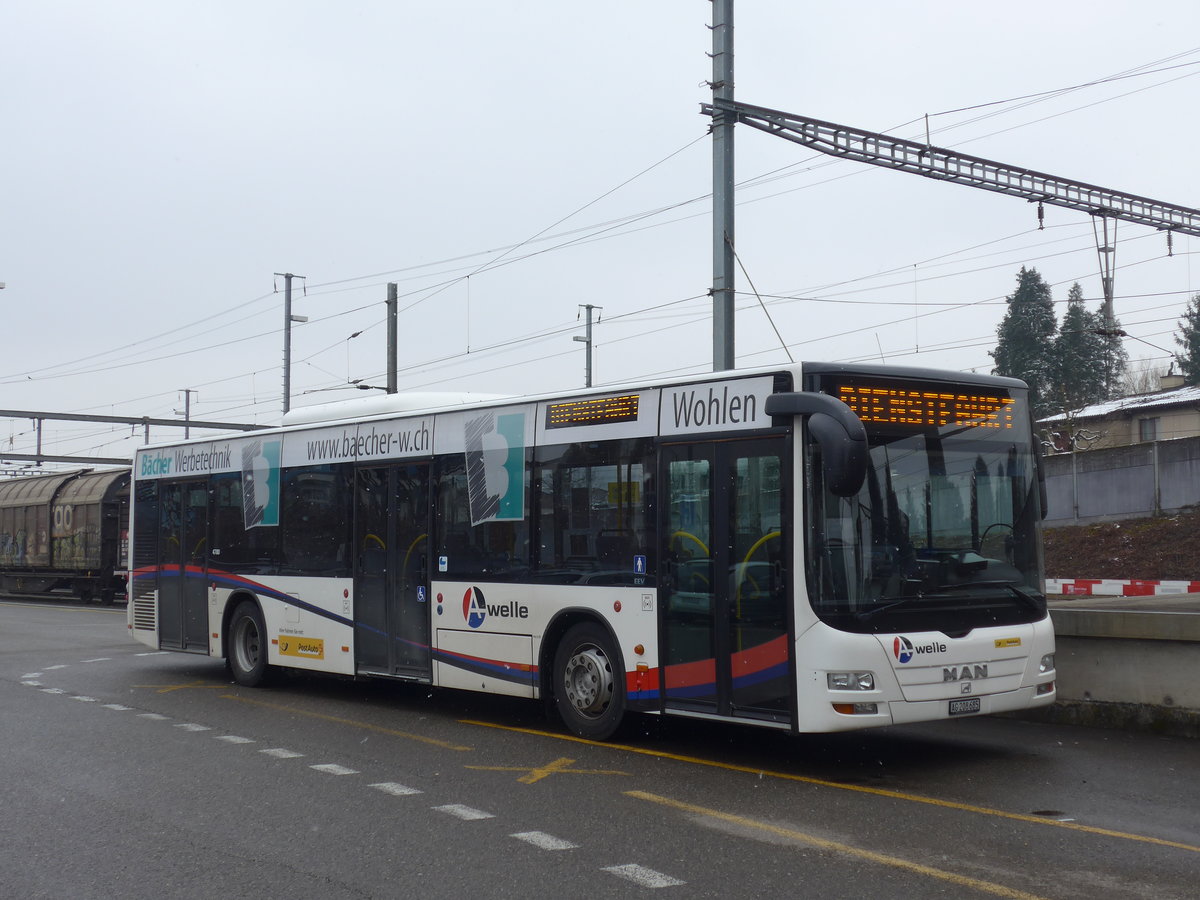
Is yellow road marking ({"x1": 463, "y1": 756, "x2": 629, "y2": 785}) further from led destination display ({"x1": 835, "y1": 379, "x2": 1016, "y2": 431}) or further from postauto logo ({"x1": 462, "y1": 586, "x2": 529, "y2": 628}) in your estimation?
led destination display ({"x1": 835, "y1": 379, "x2": 1016, "y2": 431})

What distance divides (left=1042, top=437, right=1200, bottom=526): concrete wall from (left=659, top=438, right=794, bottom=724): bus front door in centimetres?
3083

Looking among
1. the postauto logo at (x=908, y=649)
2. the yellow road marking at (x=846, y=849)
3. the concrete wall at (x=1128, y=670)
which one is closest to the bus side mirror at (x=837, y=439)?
the postauto logo at (x=908, y=649)

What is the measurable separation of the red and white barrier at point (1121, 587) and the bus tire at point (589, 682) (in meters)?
14.4

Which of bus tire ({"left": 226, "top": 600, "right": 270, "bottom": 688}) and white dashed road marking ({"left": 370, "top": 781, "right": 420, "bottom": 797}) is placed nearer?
white dashed road marking ({"left": 370, "top": 781, "right": 420, "bottom": 797})

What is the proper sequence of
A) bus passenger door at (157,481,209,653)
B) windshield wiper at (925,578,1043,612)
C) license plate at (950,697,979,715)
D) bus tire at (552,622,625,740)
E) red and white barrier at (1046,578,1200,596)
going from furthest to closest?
red and white barrier at (1046,578,1200,596)
bus passenger door at (157,481,209,653)
bus tire at (552,622,625,740)
windshield wiper at (925,578,1043,612)
license plate at (950,697,979,715)

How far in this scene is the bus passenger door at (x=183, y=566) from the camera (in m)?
15.5

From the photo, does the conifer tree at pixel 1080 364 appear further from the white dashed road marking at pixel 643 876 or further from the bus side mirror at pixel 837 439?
the white dashed road marking at pixel 643 876

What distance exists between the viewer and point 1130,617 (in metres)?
10.6

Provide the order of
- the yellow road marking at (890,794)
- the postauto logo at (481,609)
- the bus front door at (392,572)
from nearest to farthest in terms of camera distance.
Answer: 1. the yellow road marking at (890,794)
2. the postauto logo at (481,609)
3. the bus front door at (392,572)

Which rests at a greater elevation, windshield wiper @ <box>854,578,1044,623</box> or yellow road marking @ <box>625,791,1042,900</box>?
windshield wiper @ <box>854,578,1044,623</box>

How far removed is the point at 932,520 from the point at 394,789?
4.05 meters

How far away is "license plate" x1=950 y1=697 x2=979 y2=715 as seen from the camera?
870 cm

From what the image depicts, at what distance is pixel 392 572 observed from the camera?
12.6 m

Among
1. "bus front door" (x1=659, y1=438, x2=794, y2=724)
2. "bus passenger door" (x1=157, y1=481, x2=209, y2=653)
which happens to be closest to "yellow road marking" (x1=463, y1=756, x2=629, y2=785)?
"bus front door" (x1=659, y1=438, x2=794, y2=724)
